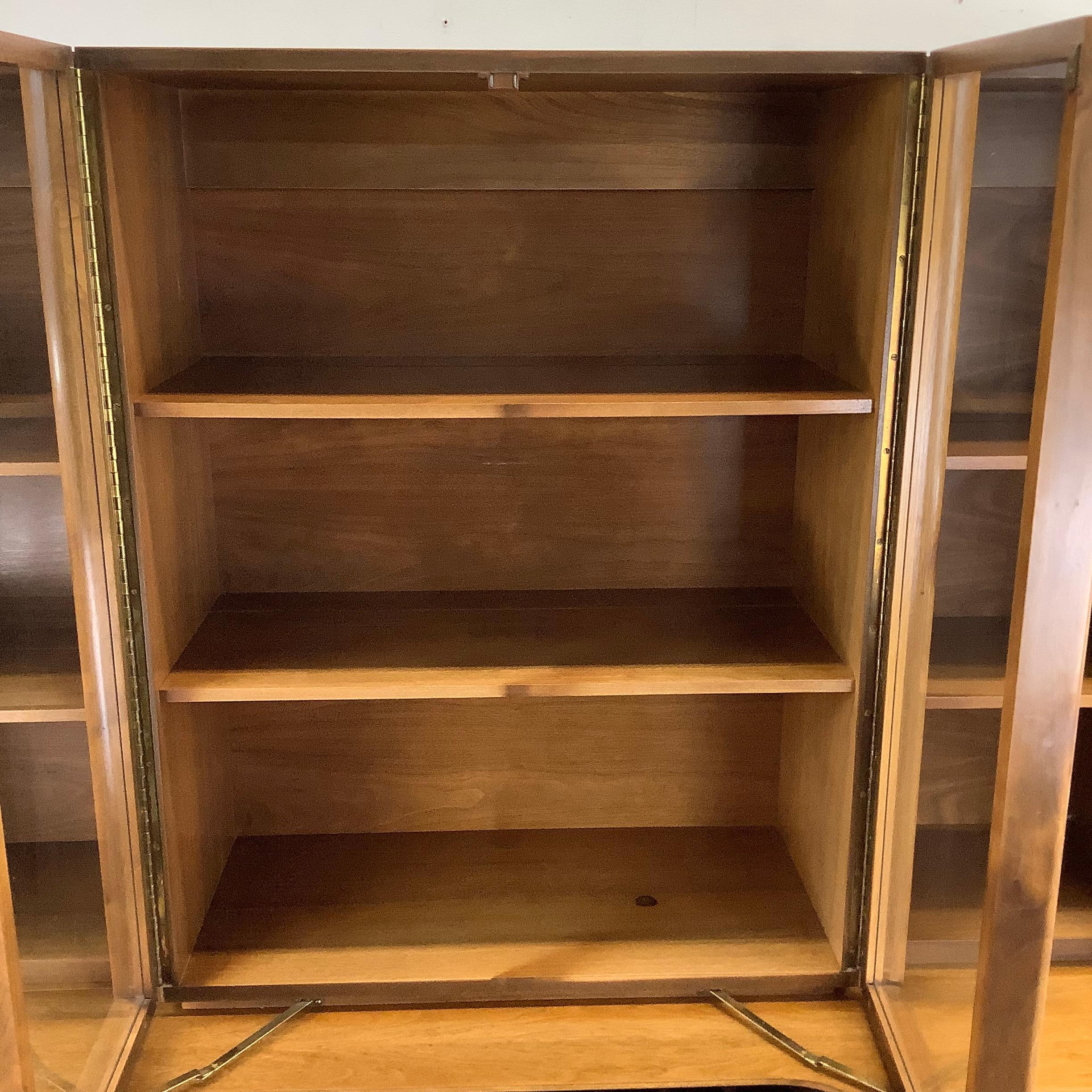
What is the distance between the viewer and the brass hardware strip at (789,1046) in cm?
145

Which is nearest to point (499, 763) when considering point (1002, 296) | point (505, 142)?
point (505, 142)

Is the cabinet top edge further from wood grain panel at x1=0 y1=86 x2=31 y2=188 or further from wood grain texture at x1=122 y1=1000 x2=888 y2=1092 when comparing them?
wood grain texture at x1=122 y1=1000 x2=888 y2=1092

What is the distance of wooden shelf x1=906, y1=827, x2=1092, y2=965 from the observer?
1198mm

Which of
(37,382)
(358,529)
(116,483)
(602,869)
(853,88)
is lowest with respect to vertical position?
(602,869)

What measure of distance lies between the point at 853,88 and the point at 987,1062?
1.15 m

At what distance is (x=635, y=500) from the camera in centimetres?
182

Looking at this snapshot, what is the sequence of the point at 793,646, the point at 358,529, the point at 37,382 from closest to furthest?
the point at 37,382 < the point at 793,646 < the point at 358,529

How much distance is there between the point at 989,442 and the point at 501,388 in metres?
0.60

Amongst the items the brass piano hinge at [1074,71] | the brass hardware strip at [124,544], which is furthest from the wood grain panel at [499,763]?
the brass piano hinge at [1074,71]

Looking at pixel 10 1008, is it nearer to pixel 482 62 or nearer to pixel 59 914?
pixel 59 914

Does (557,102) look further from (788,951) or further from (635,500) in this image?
(788,951)

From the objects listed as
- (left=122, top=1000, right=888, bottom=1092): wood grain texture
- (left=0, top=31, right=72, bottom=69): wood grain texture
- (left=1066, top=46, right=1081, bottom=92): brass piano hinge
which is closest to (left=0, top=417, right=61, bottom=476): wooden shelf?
(left=0, top=31, right=72, bottom=69): wood grain texture

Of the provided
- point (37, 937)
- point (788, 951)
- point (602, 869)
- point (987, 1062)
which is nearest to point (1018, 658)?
point (987, 1062)

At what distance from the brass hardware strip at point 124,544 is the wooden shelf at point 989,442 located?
98cm
